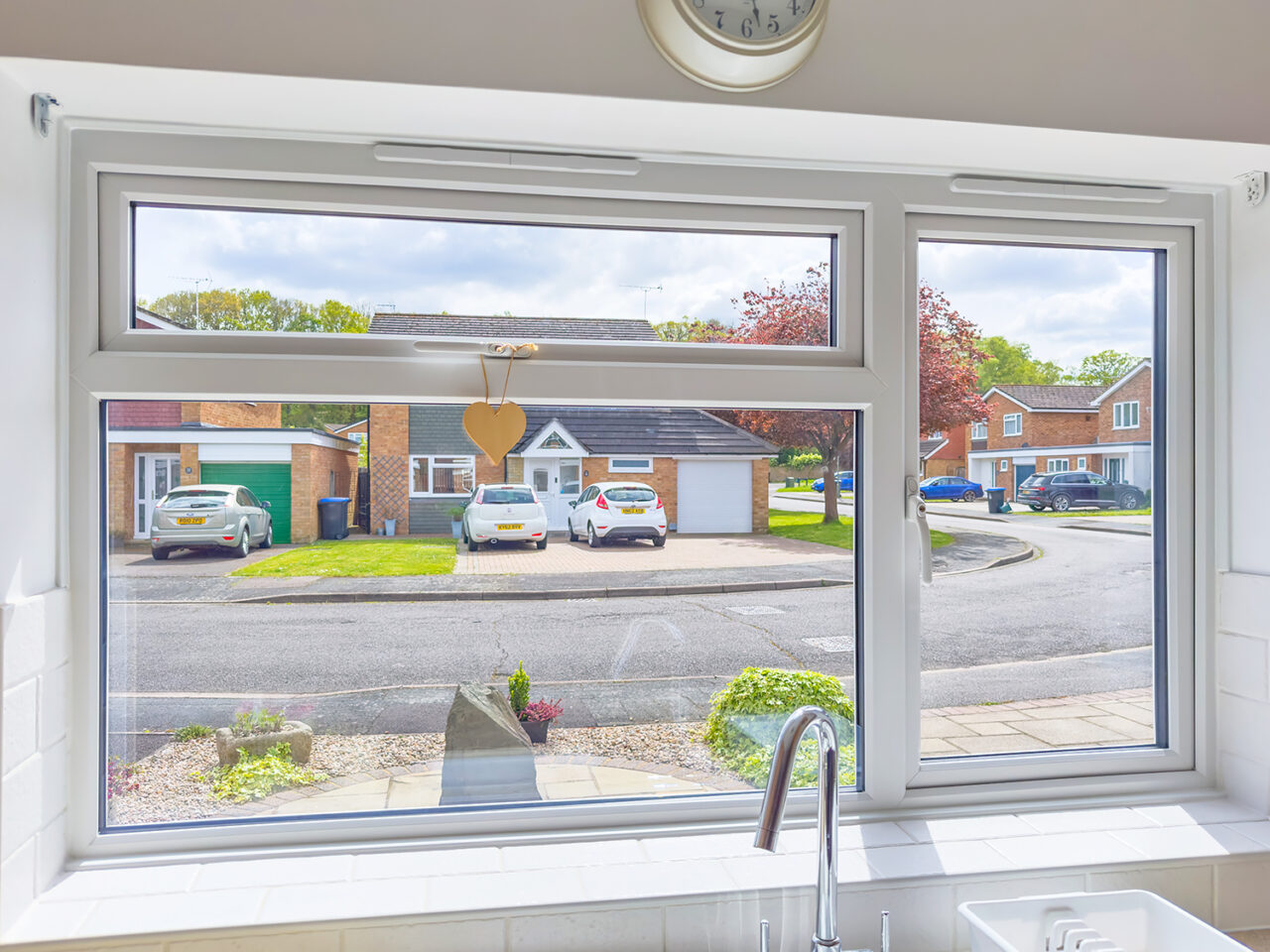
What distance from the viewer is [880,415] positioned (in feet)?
5.01

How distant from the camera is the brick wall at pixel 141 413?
1.36 meters

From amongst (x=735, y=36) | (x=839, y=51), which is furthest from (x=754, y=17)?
(x=839, y=51)

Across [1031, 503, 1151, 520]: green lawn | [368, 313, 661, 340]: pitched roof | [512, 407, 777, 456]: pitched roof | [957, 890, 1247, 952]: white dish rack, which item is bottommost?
[957, 890, 1247, 952]: white dish rack

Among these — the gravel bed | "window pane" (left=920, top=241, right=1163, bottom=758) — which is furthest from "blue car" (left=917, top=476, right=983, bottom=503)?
the gravel bed

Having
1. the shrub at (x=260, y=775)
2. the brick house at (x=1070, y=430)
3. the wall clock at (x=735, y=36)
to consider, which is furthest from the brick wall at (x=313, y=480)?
the brick house at (x=1070, y=430)

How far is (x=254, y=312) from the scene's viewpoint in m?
1.41

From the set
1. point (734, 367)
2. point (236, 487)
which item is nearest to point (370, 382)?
point (236, 487)

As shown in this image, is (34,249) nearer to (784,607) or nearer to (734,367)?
(734,367)

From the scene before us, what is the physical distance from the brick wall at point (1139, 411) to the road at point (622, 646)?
196 millimetres

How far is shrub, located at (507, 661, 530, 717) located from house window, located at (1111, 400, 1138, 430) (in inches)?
48.6

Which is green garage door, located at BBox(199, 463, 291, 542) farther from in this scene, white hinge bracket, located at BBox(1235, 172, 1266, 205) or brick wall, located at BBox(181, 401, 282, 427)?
white hinge bracket, located at BBox(1235, 172, 1266, 205)

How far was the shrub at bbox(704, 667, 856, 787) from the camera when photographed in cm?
151

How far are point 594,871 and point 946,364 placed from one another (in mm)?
1082

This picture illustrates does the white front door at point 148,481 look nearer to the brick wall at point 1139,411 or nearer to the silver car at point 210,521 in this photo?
the silver car at point 210,521
